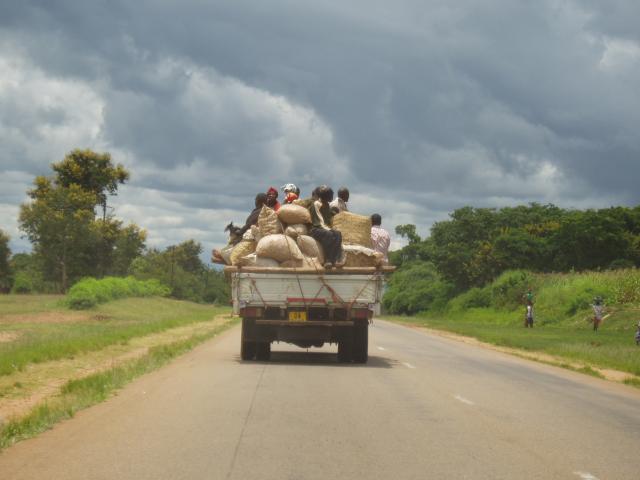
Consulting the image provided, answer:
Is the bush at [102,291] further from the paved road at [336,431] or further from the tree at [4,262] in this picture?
the paved road at [336,431]

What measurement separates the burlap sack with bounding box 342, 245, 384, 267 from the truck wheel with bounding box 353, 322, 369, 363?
1.20 m

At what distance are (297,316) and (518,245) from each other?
56.1m

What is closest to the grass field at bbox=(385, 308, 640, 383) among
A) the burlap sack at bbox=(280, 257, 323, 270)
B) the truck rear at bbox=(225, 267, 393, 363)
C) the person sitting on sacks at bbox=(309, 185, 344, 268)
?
the truck rear at bbox=(225, 267, 393, 363)

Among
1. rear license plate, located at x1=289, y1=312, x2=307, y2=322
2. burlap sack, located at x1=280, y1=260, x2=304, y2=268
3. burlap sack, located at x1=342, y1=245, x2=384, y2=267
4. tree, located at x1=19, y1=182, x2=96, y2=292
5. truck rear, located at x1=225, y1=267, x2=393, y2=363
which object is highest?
tree, located at x1=19, y1=182, x2=96, y2=292

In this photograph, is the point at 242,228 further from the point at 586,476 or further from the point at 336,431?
the point at 586,476

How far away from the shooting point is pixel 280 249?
16344 millimetres

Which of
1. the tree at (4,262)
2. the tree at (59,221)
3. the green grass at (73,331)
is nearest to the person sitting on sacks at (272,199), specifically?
the green grass at (73,331)

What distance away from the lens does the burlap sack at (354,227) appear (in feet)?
56.3

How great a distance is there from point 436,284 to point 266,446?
81149 mm

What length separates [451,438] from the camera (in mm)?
8836

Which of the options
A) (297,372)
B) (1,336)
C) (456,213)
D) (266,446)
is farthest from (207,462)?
(456,213)

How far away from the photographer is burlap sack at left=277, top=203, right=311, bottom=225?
55.0 ft

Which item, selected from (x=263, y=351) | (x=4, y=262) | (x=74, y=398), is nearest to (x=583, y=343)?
(x=263, y=351)

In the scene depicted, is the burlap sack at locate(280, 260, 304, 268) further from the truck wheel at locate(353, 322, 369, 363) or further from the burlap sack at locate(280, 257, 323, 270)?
the truck wheel at locate(353, 322, 369, 363)
